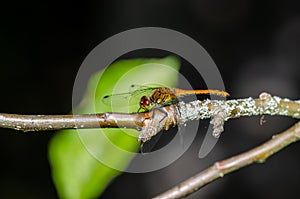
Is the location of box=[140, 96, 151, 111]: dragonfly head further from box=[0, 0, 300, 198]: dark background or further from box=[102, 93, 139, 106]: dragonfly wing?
box=[0, 0, 300, 198]: dark background

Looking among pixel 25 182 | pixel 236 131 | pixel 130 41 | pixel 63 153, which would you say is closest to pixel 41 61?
pixel 130 41

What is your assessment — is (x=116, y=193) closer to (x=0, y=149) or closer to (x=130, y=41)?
(x=0, y=149)

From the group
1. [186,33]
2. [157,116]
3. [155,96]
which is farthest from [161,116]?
[186,33]

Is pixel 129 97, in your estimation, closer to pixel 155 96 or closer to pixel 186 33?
pixel 155 96

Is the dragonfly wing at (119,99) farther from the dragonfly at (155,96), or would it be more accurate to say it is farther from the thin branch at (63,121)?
the thin branch at (63,121)

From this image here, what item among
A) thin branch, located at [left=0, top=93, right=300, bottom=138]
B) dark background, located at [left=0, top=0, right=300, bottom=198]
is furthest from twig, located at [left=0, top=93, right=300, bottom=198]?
dark background, located at [left=0, top=0, right=300, bottom=198]
